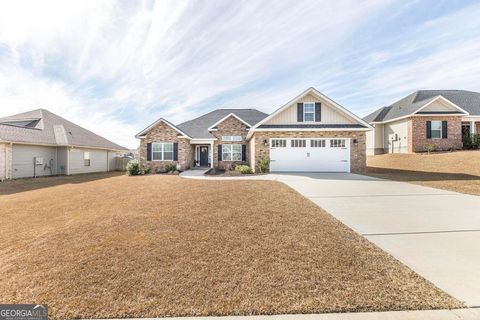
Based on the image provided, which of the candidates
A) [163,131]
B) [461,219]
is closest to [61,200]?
[163,131]

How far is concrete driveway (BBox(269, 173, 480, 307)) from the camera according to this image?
124 inches

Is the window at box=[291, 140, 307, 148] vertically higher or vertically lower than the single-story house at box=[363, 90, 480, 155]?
lower

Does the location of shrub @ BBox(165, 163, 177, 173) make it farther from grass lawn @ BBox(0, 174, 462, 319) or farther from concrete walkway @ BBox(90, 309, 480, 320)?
concrete walkway @ BBox(90, 309, 480, 320)

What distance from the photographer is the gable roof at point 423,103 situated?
2097cm

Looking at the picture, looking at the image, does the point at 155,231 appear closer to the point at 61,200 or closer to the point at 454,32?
the point at 61,200

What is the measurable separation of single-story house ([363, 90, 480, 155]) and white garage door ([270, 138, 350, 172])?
9349mm

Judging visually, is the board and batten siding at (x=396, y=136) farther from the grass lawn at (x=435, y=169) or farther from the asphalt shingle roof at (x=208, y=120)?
the asphalt shingle roof at (x=208, y=120)

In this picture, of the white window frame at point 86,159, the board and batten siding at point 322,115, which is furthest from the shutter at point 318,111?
the white window frame at point 86,159

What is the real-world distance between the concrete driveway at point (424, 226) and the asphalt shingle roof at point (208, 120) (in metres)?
Answer: 14.6

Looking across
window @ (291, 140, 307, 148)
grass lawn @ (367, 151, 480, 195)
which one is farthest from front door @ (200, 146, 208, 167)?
grass lawn @ (367, 151, 480, 195)

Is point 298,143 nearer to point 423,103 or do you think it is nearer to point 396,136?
point 396,136

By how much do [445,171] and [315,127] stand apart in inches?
339

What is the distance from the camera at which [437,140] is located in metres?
20.0

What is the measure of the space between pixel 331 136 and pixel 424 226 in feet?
38.4
